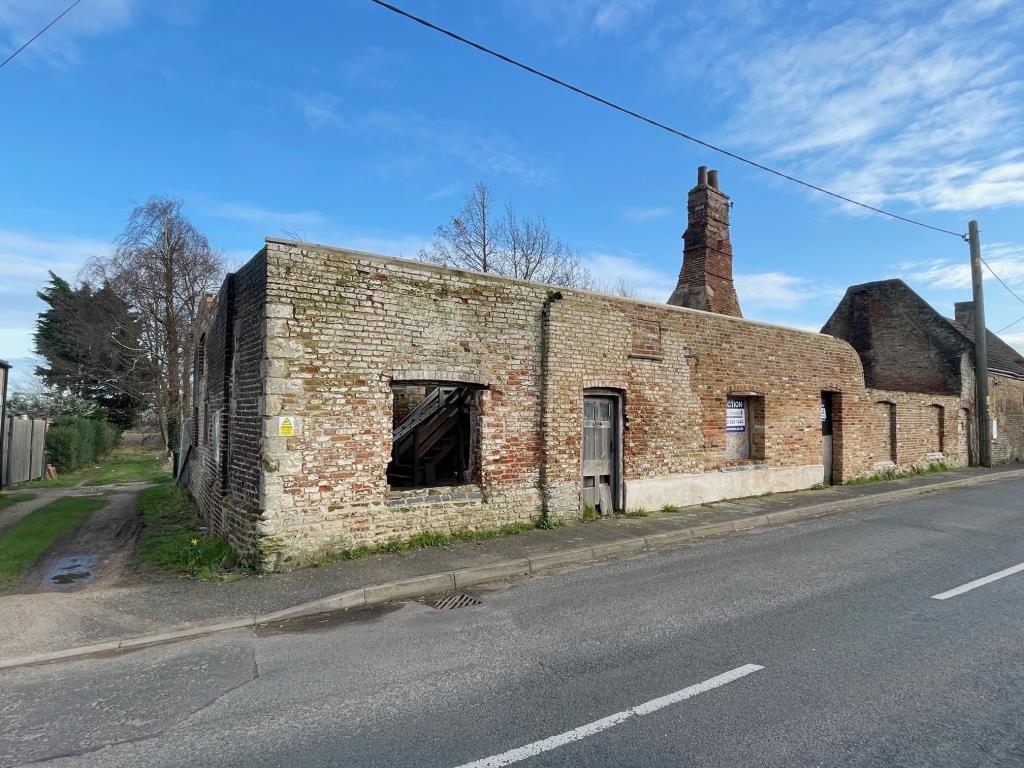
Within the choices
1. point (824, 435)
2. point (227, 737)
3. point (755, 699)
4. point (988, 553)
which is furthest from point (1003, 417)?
point (227, 737)

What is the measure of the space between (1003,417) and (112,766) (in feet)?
98.2

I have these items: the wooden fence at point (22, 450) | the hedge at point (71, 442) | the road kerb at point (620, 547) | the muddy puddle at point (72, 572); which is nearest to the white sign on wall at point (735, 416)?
the road kerb at point (620, 547)

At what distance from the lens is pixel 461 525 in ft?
28.8

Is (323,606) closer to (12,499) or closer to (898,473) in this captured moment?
(12,499)

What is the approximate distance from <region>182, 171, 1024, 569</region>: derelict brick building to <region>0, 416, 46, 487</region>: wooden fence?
687cm

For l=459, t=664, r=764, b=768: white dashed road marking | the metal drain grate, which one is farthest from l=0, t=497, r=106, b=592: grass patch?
l=459, t=664, r=764, b=768: white dashed road marking

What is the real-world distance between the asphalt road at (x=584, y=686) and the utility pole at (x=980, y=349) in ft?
→ 58.7

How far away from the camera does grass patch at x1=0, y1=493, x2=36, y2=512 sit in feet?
44.6

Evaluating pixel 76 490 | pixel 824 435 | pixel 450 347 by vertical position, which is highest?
pixel 450 347

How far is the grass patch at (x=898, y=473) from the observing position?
16.2m

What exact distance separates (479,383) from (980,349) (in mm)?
20309

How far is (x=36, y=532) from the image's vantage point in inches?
399

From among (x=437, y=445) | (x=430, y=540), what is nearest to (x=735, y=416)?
(x=437, y=445)

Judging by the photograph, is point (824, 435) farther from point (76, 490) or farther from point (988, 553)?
point (76, 490)
